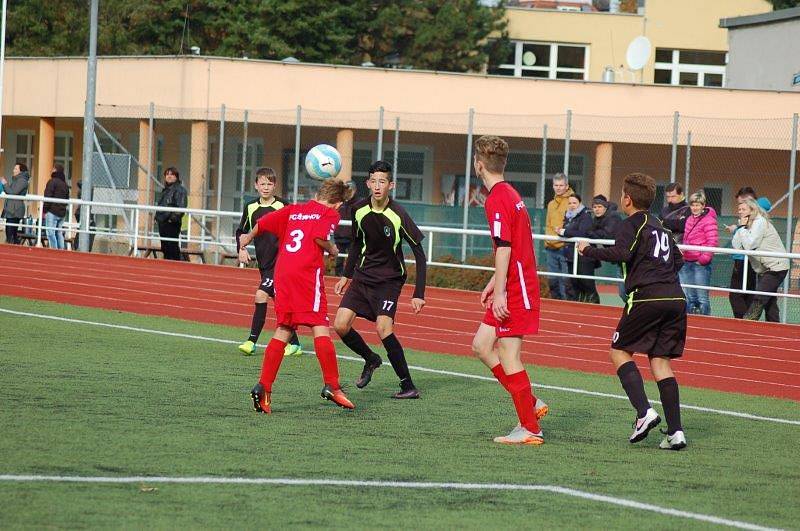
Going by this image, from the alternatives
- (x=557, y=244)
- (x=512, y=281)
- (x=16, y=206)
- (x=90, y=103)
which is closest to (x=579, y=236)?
(x=557, y=244)

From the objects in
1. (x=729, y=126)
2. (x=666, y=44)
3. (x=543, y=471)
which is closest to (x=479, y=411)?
(x=543, y=471)

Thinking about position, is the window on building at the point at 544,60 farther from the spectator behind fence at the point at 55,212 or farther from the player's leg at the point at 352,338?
the player's leg at the point at 352,338

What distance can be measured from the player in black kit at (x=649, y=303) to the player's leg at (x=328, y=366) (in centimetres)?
198

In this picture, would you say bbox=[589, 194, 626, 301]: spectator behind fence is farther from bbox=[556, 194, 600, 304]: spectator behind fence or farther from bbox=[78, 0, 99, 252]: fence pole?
bbox=[78, 0, 99, 252]: fence pole

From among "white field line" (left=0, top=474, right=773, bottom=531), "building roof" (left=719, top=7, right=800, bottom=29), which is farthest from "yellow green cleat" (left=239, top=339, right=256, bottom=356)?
"building roof" (left=719, top=7, right=800, bottom=29)

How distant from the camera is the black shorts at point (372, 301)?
407 inches

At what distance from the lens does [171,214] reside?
883 inches

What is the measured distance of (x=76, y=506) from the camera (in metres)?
5.84

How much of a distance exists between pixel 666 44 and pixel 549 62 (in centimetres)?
400

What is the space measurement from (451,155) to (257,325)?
14.9 m

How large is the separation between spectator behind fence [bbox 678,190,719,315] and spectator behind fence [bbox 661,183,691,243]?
4.4 inches

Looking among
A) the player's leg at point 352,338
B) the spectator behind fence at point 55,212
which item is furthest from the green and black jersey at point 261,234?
the spectator behind fence at point 55,212

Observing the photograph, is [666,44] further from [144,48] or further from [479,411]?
[479,411]

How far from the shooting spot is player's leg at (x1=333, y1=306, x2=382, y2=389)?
10250 mm
